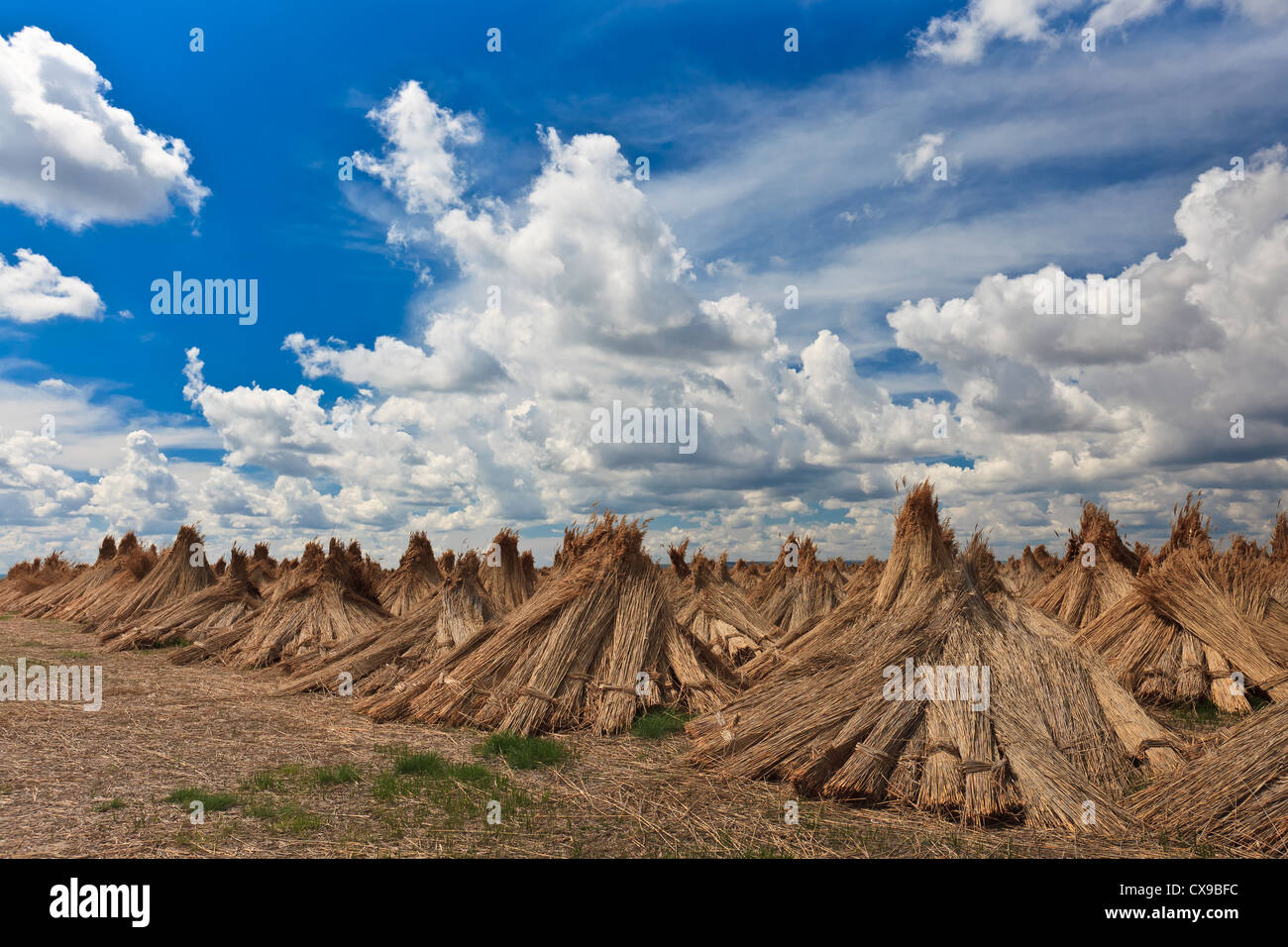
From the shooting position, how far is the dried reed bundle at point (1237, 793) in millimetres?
5727

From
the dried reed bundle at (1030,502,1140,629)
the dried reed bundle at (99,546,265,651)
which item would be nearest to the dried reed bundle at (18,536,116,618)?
the dried reed bundle at (99,546,265,651)

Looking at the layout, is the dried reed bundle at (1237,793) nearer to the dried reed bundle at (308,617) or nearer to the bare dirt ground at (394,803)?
the bare dirt ground at (394,803)

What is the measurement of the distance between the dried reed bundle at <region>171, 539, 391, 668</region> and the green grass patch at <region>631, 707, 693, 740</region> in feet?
26.9

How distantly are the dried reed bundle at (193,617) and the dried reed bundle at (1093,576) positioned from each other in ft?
68.1

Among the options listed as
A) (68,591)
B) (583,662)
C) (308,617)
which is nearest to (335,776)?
(583,662)

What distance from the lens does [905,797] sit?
682 centimetres

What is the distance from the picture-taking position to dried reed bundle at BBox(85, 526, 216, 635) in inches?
910

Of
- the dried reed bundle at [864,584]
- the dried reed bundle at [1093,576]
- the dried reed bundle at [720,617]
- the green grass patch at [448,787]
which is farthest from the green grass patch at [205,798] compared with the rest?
the dried reed bundle at [1093,576]

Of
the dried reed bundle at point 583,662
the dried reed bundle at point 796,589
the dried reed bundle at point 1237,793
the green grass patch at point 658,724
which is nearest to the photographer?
the dried reed bundle at point 1237,793

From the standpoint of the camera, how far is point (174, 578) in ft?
78.1
